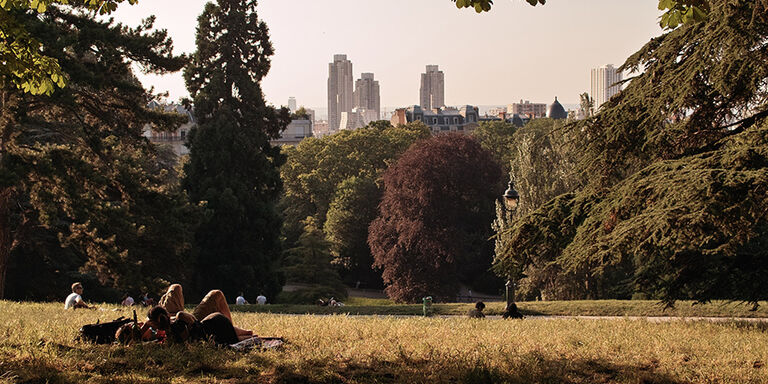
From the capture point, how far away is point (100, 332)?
9.28 metres

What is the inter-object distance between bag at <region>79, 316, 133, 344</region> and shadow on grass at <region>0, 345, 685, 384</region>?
58cm

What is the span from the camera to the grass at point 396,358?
7.57m

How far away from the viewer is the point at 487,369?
304 inches

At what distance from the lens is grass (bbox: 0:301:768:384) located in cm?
757

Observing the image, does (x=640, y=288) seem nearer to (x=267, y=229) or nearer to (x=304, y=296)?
(x=267, y=229)

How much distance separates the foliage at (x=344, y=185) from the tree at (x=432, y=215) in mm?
8151

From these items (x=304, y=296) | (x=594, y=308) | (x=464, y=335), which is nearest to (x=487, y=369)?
(x=464, y=335)

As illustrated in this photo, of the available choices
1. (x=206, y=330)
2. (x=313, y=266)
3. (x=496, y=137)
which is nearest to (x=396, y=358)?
(x=206, y=330)

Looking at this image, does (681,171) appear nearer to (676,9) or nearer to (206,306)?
(676,9)

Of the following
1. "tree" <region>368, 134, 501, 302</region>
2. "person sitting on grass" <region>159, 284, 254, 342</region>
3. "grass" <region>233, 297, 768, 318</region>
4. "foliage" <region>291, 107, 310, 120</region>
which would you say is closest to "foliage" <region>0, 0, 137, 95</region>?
"person sitting on grass" <region>159, 284, 254, 342</region>

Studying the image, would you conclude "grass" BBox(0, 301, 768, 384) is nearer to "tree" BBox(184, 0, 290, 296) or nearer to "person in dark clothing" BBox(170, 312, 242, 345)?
"person in dark clothing" BBox(170, 312, 242, 345)

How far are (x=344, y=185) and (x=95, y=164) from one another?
34.4 metres

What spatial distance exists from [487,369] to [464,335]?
291cm

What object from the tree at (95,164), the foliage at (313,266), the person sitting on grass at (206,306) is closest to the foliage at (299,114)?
the foliage at (313,266)
